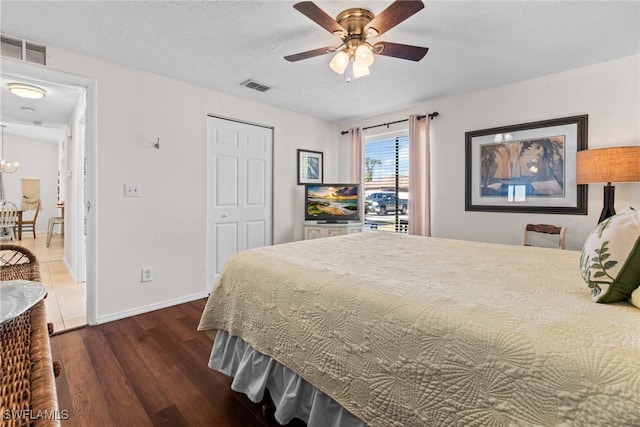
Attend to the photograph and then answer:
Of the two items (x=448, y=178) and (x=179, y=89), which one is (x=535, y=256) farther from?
(x=179, y=89)

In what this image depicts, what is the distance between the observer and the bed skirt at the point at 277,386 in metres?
1.22

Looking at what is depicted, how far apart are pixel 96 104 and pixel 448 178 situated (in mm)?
3870

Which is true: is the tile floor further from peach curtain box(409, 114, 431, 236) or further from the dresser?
peach curtain box(409, 114, 431, 236)

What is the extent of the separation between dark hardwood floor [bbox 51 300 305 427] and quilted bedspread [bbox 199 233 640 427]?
0.43 metres

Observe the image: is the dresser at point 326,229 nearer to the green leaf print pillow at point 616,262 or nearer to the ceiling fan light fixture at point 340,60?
the ceiling fan light fixture at point 340,60

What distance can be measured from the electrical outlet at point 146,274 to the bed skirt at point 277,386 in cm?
163

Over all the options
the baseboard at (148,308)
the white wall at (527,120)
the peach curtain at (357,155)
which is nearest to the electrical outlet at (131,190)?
the baseboard at (148,308)

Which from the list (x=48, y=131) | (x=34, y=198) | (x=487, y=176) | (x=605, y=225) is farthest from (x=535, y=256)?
(x=34, y=198)

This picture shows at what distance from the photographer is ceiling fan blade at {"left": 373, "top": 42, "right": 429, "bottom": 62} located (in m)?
1.93

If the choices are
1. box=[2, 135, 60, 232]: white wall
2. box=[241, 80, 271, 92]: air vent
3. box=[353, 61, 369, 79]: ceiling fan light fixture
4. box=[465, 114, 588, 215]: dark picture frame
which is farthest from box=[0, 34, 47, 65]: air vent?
box=[2, 135, 60, 232]: white wall

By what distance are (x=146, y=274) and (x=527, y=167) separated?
417cm

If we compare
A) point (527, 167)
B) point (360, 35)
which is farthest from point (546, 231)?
point (360, 35)

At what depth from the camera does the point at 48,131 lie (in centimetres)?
613

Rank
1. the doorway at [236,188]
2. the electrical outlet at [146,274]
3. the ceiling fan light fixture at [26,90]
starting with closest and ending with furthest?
the electrical outlet at [146,274] < the ceiling fan light fixture at [26,90] < the doorway at [236,188]
